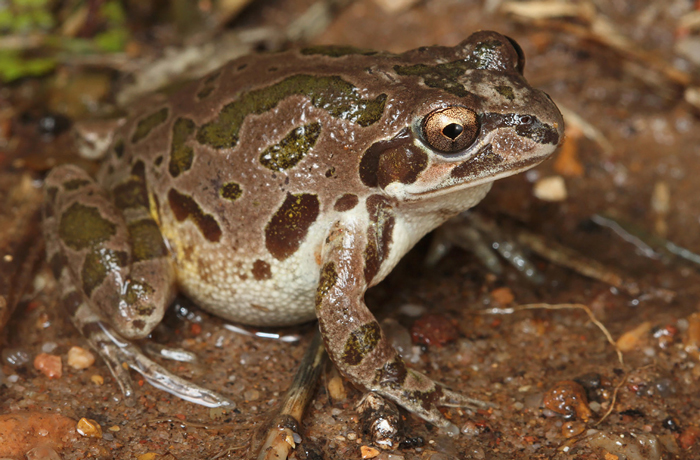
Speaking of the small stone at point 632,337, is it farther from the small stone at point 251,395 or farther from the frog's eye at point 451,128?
the small stone at point 251,395

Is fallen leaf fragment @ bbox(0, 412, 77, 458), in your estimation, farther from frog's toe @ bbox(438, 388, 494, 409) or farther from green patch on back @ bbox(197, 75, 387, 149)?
frog's toe @ bbox(438, 388, 494, 409)

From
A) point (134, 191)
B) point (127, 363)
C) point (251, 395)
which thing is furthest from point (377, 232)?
point (127, 363)

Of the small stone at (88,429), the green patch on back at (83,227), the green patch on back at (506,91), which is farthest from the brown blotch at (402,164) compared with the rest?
the small stone at (88,429)

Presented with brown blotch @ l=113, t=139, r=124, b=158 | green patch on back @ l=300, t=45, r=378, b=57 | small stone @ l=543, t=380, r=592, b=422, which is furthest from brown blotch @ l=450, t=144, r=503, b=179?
brown blotch @ l=113, t=139, r=124, b=158

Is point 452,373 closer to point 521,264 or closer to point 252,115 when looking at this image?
point 521,264

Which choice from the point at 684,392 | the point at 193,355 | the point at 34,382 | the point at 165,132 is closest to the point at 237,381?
the point at 193,355

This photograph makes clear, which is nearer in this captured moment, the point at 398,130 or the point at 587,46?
the point at 398,130
